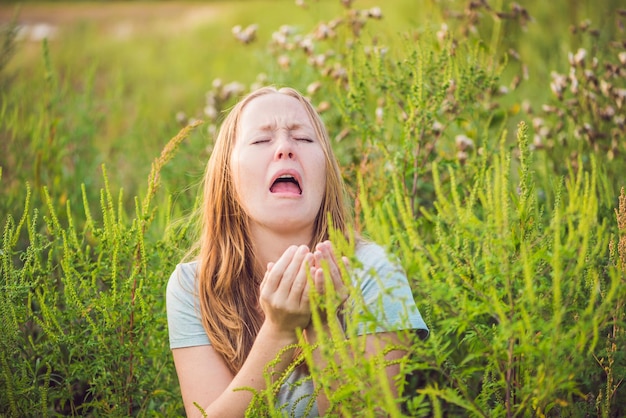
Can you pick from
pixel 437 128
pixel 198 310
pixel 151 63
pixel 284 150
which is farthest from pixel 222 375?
pixel 151 63

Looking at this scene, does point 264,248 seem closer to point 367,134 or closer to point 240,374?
point 240,374

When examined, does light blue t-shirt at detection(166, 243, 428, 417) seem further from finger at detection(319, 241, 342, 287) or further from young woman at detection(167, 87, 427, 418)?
finger at detection(319, 241, 342, 287)

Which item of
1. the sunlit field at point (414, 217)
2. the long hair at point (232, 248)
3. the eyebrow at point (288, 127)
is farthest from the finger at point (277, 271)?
the eyebrow at point (288, 127)

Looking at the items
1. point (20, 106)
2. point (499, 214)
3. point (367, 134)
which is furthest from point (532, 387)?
point (20, 106)

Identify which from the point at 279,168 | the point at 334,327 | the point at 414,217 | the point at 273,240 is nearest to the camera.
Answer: the point at 334,327

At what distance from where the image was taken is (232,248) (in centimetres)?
192

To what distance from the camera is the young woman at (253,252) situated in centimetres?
162

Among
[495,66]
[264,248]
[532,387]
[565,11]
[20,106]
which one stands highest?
[565,11]

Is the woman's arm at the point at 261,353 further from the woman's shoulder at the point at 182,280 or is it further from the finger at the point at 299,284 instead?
the woman's shoulder at the point at 182,280

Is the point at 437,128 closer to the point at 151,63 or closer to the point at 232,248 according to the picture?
the point at 232,248

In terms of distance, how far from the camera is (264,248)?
6.21 ft

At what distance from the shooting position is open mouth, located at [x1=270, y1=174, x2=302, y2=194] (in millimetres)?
1793

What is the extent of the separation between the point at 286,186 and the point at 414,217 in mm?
510

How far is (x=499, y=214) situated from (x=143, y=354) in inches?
41.9
